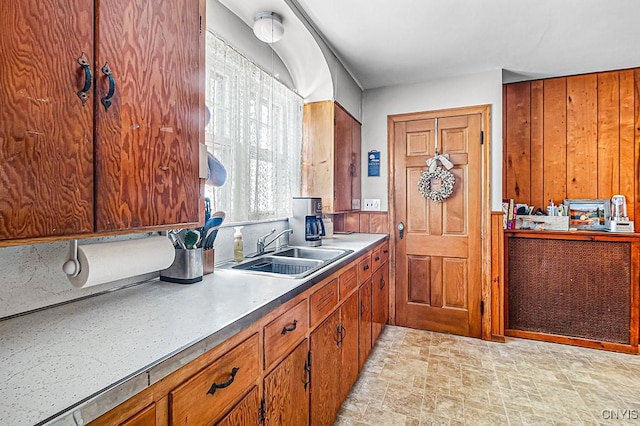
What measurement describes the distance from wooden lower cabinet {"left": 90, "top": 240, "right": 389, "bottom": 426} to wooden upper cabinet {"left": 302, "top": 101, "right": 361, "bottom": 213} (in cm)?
68

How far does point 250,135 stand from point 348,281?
109cm

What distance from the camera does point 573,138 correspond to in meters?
A: 3.00

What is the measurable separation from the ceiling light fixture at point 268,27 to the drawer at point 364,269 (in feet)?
5.17

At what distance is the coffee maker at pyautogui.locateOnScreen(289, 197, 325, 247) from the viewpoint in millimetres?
2375

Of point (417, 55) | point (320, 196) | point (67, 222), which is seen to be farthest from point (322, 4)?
point (67, 222)

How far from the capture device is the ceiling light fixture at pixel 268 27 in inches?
77.2

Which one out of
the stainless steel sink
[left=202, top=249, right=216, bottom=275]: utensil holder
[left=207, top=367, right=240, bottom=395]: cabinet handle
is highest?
[left=202, top=249, right=216, bottom=275]: utensil holder

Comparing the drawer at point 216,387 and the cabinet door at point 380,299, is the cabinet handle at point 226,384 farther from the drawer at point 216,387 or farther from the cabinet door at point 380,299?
the cabinet door at point 380,299

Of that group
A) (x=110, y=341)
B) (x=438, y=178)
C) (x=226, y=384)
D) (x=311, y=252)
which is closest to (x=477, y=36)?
(x=438, y=178)

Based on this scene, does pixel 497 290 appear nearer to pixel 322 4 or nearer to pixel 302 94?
pixel 302 94

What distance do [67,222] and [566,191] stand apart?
3.67m

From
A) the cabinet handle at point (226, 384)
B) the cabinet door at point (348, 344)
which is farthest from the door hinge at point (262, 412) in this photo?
the cabinet door at point (348, 344)

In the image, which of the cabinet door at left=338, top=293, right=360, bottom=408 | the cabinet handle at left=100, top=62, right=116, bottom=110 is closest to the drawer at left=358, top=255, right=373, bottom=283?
the cabinet door at left=338, top=293, right=360, bottom=408

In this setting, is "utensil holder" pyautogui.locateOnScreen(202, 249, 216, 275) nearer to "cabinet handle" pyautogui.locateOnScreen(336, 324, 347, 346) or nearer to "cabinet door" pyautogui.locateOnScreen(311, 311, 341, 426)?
"cabinet door" pyautogui.locateOnScreen(311, 311, 341, 426)
